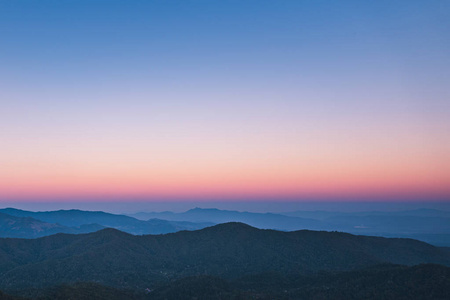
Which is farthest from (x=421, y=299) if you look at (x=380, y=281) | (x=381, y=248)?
(x=381, y=248)

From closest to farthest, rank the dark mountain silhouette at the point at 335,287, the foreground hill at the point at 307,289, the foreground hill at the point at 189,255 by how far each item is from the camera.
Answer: the foreground hill at the point at 307,289 → the dark mountain silhouette at the point at 335,287 → the foreground hill at the point at 189,255

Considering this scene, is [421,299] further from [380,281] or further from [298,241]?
[298,241]

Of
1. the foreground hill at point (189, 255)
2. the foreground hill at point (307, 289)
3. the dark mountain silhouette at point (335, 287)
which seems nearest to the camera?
the foreground hill at point (307, 289)

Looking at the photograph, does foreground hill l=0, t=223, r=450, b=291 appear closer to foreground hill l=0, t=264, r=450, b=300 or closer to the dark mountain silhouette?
foreground hill l=0, t=264, r=450, b=300

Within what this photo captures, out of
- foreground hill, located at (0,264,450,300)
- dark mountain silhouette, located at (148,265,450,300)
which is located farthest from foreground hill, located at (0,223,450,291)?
dark mountain silhouette, located at (148,265,450,300)

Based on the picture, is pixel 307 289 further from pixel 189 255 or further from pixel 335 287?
pixel 189 255

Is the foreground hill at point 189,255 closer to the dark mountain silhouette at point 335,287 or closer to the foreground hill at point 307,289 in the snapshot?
the foreground hill at point 307,289

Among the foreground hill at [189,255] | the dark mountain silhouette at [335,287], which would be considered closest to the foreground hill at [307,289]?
the dark mountain silhouette at [335,287]

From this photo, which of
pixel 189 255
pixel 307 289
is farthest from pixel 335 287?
pixel 189 255
